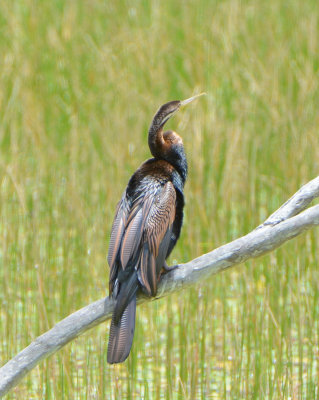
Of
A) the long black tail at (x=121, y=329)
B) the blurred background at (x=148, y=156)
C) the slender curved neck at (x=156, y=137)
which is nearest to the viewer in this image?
the long black tail at (x=121, y=329)

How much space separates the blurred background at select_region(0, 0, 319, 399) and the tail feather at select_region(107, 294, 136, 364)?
607mm

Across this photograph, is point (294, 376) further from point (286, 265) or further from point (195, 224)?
point (195, 224)

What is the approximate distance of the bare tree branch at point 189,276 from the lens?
7.28 feet

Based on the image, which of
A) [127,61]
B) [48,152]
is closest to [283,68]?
[127,61]

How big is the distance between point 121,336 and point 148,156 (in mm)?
2470

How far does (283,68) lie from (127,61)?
1.06 m

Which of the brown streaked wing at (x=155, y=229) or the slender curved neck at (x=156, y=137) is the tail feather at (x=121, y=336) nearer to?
the brown streaked wing at (x=155, y=229)

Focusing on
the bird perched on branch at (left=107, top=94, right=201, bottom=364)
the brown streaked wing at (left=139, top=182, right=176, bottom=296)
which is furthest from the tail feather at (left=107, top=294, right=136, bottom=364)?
the brown streaked wing at (left=139, top=182, right=176, bottom=296)

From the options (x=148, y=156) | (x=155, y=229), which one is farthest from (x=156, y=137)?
(x=148, y=156)

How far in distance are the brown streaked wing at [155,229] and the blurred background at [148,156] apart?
636mm

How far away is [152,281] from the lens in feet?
8.14

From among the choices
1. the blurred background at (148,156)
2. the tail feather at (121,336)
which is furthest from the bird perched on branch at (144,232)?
the blurred background at (148,156)

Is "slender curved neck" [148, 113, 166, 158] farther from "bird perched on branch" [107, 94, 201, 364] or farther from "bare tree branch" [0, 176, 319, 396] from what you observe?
"bare tree branch" [0, 176, 319, 396]

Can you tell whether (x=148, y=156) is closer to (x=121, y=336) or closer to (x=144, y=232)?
(x=144, y=232)
